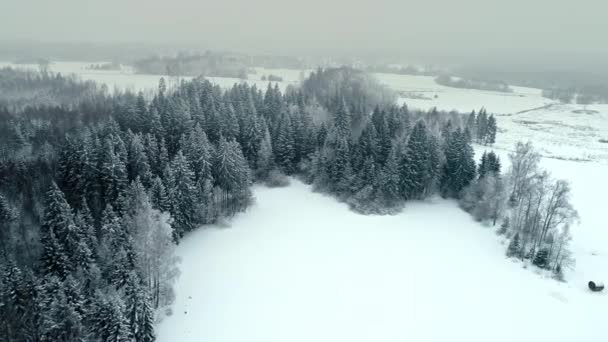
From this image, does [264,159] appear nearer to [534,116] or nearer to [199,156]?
[199,156]

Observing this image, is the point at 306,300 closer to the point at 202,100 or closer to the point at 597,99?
the point at 202,100

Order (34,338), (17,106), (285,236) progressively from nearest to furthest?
(34,338)
(285,236)
(17,106)

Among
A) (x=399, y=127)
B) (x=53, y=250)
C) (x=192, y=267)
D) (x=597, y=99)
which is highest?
(x=597, y=99)

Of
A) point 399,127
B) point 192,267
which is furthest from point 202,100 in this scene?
point 192,267

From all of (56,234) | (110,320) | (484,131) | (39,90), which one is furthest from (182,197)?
(39,90)

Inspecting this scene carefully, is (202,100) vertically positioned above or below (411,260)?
above

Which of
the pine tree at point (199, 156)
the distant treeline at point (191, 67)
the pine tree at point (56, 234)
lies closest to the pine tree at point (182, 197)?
the pine tree at point (199, 156)

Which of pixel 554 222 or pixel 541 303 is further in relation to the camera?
pixel 554 222
